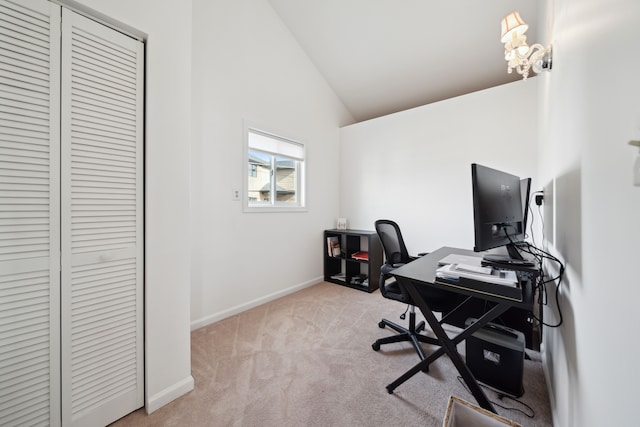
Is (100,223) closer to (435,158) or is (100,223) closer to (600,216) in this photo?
(600,216)

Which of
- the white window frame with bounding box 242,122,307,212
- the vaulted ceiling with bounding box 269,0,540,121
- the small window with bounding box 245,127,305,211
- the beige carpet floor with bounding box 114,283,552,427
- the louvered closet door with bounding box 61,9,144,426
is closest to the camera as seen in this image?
the louvered closet door with bounding box 61,9,144,426

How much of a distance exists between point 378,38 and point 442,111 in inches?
47.3

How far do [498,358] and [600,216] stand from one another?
124cm

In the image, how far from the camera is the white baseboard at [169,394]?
134 cm

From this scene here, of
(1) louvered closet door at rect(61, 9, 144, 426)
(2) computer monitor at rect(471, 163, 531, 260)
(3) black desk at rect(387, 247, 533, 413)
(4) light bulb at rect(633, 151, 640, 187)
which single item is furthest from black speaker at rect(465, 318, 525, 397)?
(1) louvered closet door at rect(61, 9, 144, 426)

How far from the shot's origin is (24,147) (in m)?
1.03

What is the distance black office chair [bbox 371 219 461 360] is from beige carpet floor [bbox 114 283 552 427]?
0.09 meters

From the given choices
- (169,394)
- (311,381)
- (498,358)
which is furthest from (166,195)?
(498,358)

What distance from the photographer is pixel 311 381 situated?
1563 mm

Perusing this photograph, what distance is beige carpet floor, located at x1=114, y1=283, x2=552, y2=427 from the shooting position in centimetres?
130

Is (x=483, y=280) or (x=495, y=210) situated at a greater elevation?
(x=495, y=210)

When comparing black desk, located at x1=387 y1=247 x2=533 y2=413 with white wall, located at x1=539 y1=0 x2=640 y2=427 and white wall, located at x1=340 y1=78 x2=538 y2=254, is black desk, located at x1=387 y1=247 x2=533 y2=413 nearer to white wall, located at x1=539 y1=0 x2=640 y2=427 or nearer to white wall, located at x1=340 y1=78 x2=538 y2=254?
white wall, located at x1=539 y1=0 x2=640 y2=427

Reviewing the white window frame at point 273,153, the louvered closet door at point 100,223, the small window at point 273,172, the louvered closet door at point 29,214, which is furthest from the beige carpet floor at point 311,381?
the small window at point 273,172

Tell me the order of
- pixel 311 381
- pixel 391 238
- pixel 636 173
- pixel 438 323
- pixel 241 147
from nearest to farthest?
pixel 636 173
pixel 438 323
pixel 311 381
pixel 391 238
pixel 241 147
